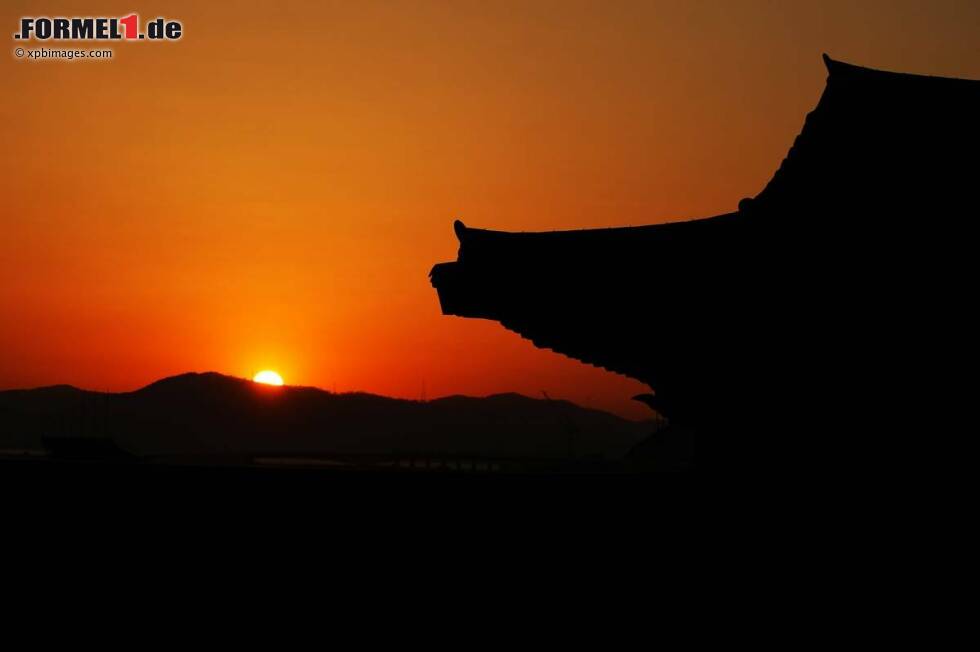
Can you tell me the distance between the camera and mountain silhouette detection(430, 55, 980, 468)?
6.52 metres

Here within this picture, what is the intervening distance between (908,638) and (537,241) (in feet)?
10.5

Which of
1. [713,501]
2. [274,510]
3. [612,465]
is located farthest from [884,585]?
[612,465]

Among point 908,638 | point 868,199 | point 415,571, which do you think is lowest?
point 908,638

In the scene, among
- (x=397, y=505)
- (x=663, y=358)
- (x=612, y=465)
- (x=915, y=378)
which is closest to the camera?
(x=915, y=378)

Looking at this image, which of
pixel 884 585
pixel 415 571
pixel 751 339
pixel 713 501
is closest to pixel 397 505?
pixel 415 571

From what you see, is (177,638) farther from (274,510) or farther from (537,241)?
(537,241)

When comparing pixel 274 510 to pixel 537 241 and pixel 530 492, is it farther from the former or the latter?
pixel 537 241

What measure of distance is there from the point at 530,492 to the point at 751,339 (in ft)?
5.86

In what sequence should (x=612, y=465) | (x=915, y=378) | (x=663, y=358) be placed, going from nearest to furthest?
(x=915, y=378)
(x=663, y=358)
(x=612, y=465)

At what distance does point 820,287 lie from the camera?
668 centimetres

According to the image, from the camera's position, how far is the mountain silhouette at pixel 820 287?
652 cm

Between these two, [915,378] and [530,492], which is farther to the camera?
[530,492]

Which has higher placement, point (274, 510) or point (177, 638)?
point (274, 510)

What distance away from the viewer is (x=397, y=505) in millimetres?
7539
